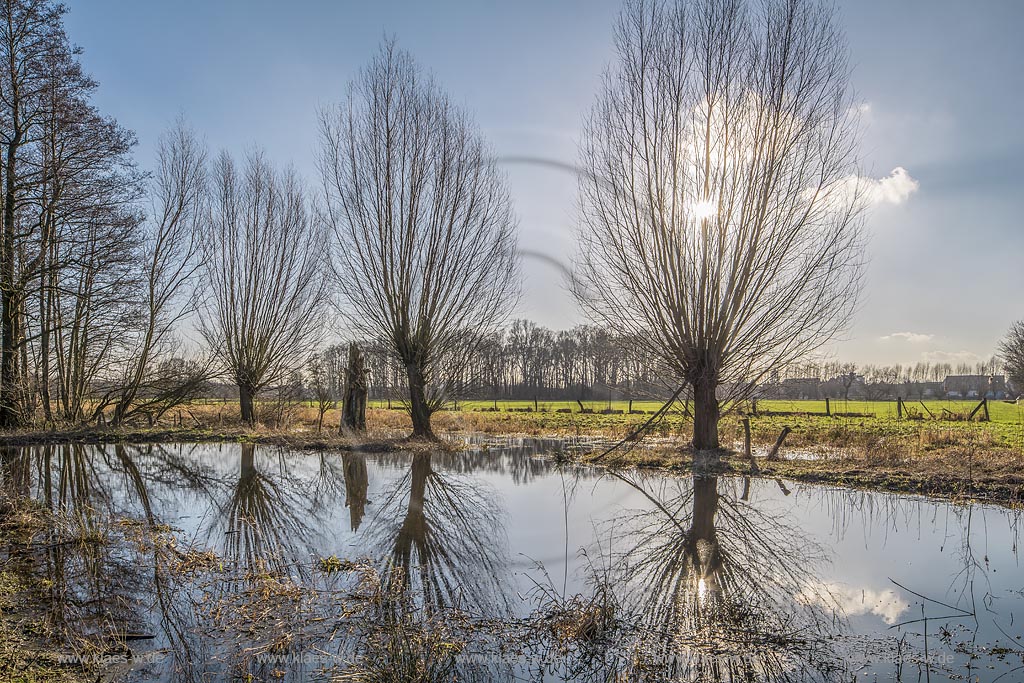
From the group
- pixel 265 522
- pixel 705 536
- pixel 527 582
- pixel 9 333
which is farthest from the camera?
pixel 9 333

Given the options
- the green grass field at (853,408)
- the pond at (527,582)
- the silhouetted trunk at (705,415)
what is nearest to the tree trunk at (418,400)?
the pond at (527,582)

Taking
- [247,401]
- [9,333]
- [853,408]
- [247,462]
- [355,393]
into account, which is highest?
[9,333]

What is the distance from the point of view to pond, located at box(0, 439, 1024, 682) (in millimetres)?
4113

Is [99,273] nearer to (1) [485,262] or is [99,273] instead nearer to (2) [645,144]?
(1) [485,262]

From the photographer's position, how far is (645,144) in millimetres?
14414

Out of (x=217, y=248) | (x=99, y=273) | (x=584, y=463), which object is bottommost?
(x=584, y=463)

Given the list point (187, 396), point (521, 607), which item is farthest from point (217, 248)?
point (521, 607)

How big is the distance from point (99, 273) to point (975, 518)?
2145cm

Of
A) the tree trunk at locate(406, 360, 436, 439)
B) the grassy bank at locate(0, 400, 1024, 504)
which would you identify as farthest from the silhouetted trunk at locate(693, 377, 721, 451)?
the tree trunk at locate(406, 360, 436, 439)

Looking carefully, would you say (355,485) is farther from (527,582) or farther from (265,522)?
(527,582)

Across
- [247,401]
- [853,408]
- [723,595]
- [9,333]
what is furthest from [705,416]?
[853,408]

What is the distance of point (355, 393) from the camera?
63.0ft

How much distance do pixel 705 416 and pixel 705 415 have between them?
0.03m

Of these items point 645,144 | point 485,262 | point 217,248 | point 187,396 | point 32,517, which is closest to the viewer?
point 32,517
